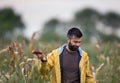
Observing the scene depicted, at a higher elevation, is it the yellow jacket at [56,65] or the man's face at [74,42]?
the man's face at [74,42]

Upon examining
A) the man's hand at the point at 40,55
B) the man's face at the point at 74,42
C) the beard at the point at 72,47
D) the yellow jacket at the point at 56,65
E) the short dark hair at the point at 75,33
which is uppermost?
the short dark hair at the point at 75,33

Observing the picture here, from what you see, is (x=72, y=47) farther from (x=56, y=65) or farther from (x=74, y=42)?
(x=56, y=65)

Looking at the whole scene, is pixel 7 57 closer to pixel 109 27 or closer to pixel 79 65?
pixel 79 65

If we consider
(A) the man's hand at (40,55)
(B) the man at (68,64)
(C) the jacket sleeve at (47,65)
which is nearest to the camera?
(A) the man's hand at (40,55)

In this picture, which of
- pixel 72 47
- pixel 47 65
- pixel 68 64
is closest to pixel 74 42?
pixel 72 47

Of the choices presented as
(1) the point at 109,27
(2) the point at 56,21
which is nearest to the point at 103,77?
(1) the point at 109,27

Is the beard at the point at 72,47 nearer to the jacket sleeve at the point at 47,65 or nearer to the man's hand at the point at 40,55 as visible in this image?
the jacket sleeve at the point at 47,65

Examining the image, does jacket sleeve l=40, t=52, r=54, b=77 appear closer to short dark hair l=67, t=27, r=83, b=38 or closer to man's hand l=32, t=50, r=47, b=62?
man's hand l=32, t=50, r=47, b=62

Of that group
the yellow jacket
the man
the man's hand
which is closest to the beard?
the man

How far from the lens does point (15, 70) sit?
6.80 m

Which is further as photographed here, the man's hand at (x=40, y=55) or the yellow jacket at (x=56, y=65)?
the yellow jacket at (x=56, y=65)

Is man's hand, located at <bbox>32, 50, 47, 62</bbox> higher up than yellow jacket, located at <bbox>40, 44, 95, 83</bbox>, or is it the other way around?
man's hand, located at <bbox>32, 50, 47, 62</bbox>

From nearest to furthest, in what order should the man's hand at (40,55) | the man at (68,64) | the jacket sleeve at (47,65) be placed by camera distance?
the man's hand at (40,55) → the jacket sleeve at (47,65) → the man at (68,64)

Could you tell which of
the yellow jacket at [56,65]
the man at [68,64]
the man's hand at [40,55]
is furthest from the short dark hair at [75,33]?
the man's hand at [40,55]
